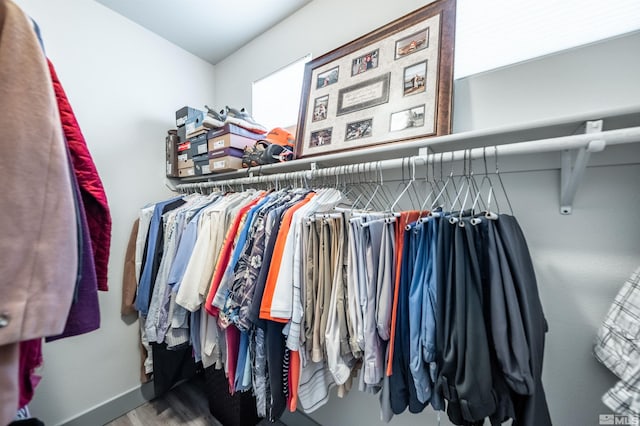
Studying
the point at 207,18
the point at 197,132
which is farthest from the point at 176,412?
the point at 207,18

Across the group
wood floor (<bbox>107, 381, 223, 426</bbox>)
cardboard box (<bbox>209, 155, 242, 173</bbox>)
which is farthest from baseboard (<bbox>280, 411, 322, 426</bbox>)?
cardboard box (<bbox>209, 155, 242, 173</bbox>)

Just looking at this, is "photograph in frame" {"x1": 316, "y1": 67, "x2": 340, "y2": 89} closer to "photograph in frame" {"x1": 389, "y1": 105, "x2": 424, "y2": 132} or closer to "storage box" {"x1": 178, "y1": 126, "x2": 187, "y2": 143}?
"photograph in frame" {"x1": 389, "y1": 105, "x2": 424, "y2": 132}

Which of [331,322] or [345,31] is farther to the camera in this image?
[345,31]

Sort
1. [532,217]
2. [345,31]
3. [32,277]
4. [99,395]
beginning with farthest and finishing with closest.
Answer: [99,395] → [345,31] → [532,217] → [32,277]

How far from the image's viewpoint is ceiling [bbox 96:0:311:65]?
1.47 metres

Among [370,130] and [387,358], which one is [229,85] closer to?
[370,130]

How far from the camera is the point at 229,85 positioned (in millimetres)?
1984

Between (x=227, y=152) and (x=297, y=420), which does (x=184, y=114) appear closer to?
(x=227, y=152)

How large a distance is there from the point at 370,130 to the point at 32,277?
42.5 inches

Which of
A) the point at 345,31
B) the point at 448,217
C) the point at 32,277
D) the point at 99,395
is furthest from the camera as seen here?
the point at 99,395

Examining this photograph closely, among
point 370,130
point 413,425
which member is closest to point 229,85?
point 370,130

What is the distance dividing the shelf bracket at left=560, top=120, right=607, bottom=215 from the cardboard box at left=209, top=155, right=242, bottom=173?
4.77 feet

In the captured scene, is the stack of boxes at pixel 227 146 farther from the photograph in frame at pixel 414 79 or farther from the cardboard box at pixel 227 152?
the photograph in frame at pixel 414 79

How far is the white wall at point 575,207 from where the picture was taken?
2.45 feet
